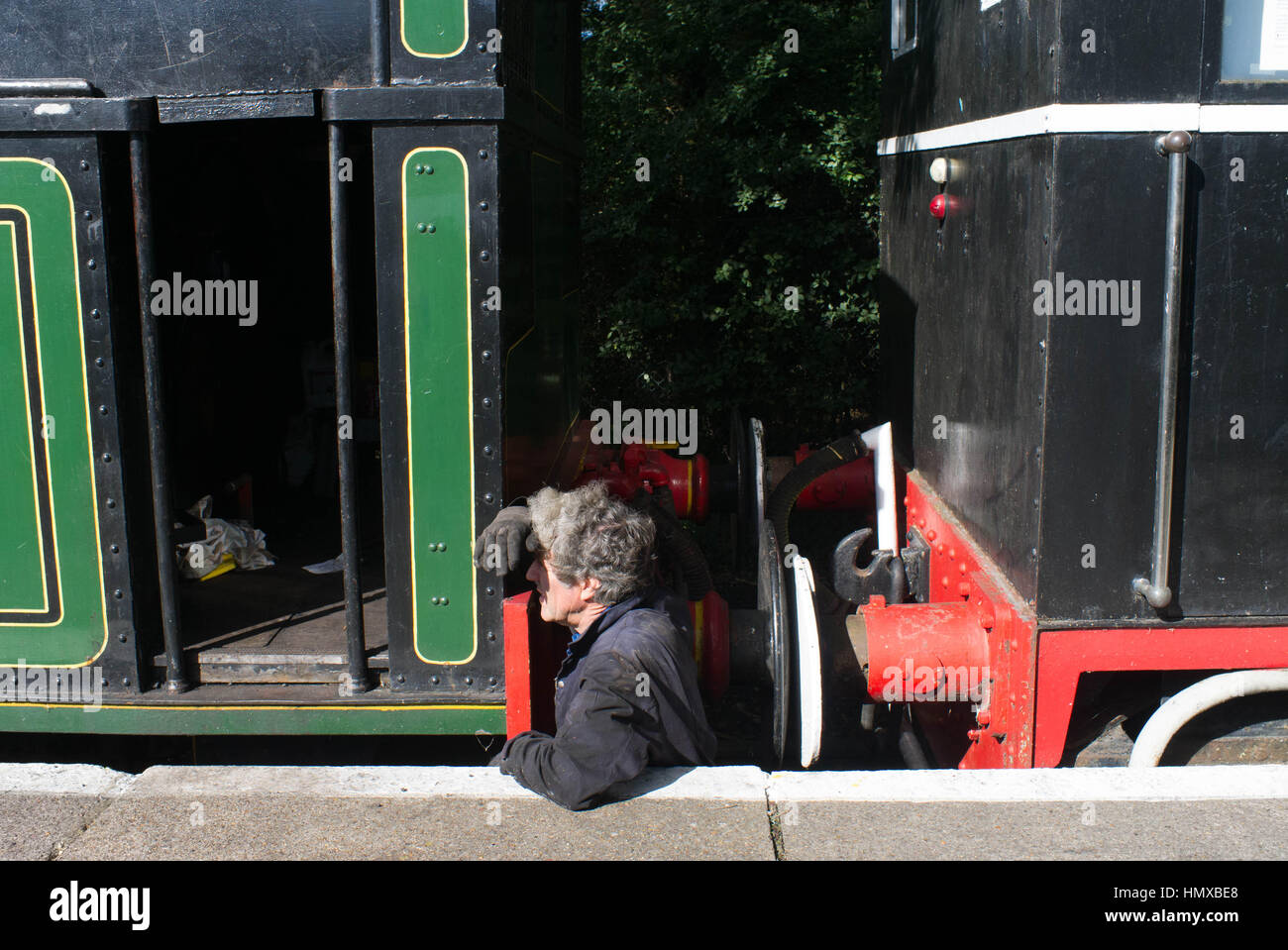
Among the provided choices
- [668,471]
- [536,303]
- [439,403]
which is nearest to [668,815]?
[439,403]

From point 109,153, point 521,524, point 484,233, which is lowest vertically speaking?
point 521,524

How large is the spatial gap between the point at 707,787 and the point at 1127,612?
112 centimetres

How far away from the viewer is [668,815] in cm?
→ 255

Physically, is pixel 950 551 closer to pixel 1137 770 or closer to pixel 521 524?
pixel 1137 770

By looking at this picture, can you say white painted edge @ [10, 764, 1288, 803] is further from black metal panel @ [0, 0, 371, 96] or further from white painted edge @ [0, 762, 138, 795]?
black metal panel @ [0, 0, 371, 96]

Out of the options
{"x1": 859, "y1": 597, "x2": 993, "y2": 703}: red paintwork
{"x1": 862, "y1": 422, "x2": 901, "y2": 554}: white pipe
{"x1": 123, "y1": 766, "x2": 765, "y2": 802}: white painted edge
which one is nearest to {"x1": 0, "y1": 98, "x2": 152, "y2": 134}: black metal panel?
{"x1": 123, "y1": 766, "x2": 765, "y2": 802}: white painted edge

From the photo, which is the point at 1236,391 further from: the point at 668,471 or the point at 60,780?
the point at 60,780

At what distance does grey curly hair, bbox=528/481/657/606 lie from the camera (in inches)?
115

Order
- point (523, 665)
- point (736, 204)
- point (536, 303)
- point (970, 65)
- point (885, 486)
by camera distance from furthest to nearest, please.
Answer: point (736, 204), point (885, 486), point (536, 303), point (970, 65), point (523, 665)

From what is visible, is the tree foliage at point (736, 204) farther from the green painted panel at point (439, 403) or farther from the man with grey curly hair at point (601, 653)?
the man with grey curly hair at point (601, 653)

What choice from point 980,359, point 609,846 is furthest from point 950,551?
point 609,846

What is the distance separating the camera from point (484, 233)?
9.68 feet

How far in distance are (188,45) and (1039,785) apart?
278 cm

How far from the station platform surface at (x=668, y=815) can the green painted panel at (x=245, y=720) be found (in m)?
0.38
